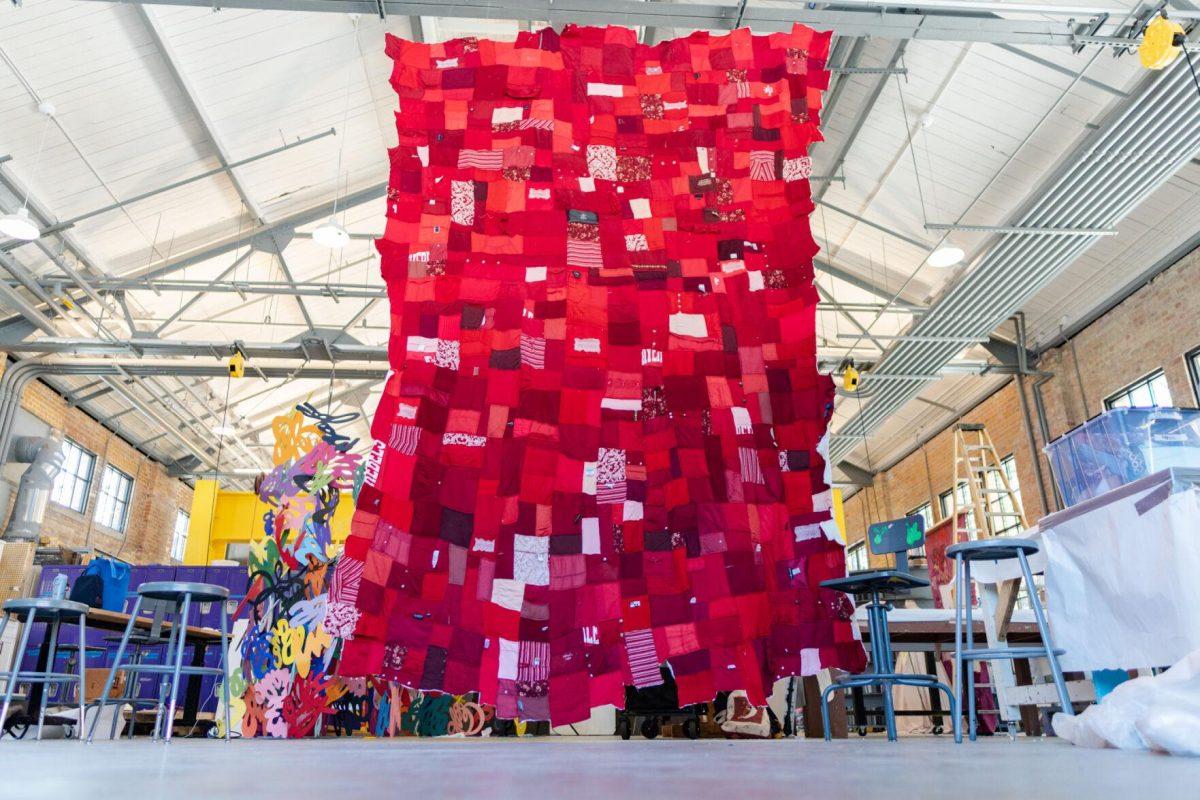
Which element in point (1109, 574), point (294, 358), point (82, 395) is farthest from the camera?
point (82, 395)

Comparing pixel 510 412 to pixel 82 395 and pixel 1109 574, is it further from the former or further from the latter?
pixel 82 395

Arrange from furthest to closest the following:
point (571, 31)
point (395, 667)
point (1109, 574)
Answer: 1. point (571, 31)
2. point (395, 667)
3. point (1109, 574)

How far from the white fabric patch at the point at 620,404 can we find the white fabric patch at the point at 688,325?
379mm

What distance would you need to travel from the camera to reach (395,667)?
307 cm

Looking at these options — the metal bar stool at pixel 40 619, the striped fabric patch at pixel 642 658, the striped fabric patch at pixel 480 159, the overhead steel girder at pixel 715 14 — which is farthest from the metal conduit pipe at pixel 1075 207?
the metal bar stool at pixel 40 619

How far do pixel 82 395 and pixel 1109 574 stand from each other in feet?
44.4

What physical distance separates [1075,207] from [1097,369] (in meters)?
3.23

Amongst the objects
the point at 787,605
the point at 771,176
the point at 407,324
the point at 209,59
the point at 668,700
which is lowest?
the point at 668,700

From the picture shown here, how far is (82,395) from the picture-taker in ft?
40.8

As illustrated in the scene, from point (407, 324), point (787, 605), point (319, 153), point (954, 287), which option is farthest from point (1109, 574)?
point (319, 153)

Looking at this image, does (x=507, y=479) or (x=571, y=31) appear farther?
(x=571, y=31)

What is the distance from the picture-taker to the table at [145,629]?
16.0 ft

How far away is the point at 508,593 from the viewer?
3.19m

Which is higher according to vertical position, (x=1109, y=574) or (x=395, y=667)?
(x=1109, y=574)
